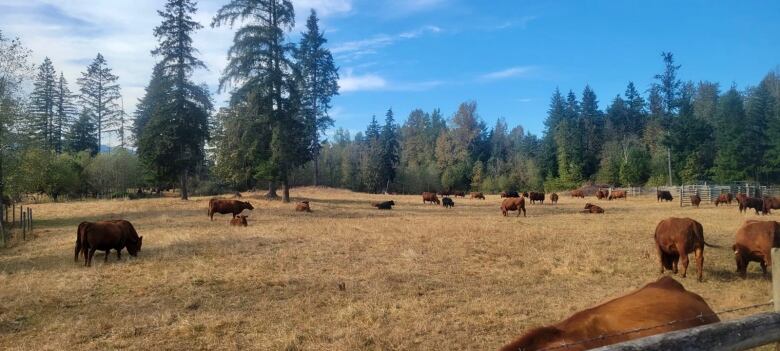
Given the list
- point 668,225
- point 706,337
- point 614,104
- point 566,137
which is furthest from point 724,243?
point 614,104

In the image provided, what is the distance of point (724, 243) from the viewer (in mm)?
15609

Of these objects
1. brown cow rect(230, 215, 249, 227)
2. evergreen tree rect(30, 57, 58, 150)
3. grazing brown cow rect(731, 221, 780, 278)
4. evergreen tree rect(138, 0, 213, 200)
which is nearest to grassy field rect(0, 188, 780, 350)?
grazing brown cow rect(731, 221, 780, 278)

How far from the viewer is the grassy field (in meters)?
7.15

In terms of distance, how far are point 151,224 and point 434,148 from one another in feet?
261

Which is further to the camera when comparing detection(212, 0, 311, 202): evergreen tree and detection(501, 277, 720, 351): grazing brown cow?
detection(212, 0, 311, 202): evergreen tree

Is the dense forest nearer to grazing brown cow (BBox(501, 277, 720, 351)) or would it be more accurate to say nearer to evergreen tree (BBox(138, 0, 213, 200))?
evergreen tree (BBox(138, 0, 213, 200))

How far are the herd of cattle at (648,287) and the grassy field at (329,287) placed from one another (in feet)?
1.86

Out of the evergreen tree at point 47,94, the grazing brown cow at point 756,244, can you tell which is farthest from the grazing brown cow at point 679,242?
the evergreen tree at point 47,94

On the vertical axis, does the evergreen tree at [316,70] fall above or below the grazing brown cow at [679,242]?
above

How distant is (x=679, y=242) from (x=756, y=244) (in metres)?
1.71

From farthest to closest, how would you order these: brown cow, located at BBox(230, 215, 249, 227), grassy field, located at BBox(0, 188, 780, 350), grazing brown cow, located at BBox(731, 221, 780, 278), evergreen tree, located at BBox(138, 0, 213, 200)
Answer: evergreen tree, located at BBox(138, 0, 213, 200) < brown cow, located at BBox(230, 215, 249, 227) < grazing brown cow, located at BBox(731, 221, 780, 278) < grassy field, located at BBox(0, 188, 780, 350)

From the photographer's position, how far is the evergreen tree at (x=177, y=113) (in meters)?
35.1

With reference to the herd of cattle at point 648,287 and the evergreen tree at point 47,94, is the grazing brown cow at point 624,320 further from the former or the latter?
the evergreen tree at point 47,94

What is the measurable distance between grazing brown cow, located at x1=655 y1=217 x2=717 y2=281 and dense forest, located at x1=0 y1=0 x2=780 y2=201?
2540cm
